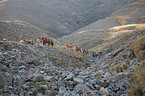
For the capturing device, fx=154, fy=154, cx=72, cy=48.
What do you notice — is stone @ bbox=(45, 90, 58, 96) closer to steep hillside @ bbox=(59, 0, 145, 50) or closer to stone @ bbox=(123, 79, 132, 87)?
stone @ bbox=(123, 79, 132, 87)

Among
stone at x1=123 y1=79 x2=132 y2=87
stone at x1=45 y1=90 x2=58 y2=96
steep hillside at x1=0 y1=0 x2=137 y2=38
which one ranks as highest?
steep hillside at x1=0 y1=0 x2=137 y2=38

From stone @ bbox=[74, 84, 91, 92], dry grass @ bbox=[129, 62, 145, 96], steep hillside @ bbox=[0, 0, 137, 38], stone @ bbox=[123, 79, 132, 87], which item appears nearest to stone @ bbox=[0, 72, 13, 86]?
stone @ bbox=[74, 84, 91, 92]

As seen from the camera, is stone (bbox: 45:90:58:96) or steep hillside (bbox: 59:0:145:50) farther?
steep hillside (bbox: 59:0:145:50)

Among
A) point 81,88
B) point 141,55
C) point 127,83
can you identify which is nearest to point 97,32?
point 141,55

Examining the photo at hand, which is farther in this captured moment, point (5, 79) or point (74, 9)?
point (74, 9)

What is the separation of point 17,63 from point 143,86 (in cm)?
667

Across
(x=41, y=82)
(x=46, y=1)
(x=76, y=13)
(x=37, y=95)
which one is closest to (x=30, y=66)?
(x=41, y=82)

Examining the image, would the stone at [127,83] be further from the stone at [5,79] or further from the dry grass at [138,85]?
the stone at [5,79]

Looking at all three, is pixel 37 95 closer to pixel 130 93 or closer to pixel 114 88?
pixel 114 88

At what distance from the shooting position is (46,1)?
9744 cm

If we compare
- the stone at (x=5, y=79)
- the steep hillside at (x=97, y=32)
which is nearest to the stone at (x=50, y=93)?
the stone at (x=5, y=79)

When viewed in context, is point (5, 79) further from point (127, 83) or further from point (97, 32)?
point (97, 32)

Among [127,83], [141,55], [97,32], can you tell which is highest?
[141,55]

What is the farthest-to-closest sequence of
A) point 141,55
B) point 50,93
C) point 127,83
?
point 141,55 → point 50,93 → point 127,83
